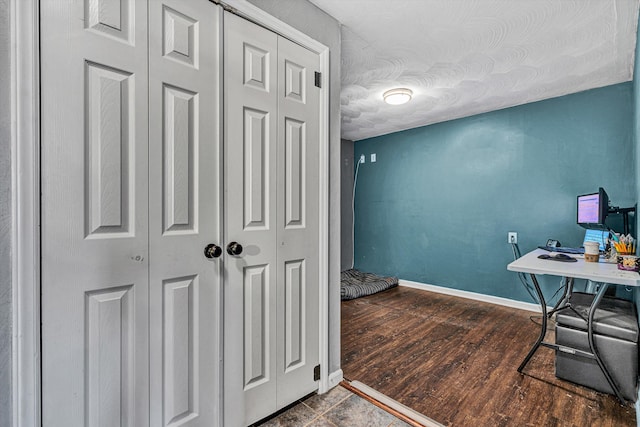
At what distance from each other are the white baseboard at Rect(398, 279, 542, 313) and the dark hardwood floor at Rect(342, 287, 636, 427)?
107mm

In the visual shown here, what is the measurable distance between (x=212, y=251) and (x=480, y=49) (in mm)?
2333

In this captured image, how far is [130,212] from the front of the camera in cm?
109

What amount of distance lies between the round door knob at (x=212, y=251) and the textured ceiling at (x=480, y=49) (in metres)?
1.47

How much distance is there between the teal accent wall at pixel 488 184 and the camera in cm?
286

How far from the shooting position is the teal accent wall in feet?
9.38

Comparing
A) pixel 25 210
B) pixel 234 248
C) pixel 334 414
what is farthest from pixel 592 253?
pixel 25 210

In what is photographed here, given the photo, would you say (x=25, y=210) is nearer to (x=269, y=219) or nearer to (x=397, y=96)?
(x=269, y=219)

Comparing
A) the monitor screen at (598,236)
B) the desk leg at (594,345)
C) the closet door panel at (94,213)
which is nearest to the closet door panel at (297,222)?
the closet door panel at (94,213)

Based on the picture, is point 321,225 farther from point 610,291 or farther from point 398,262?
point 398,262

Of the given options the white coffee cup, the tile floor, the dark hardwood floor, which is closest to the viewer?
the tile floor

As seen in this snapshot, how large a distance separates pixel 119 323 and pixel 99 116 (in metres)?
0.72

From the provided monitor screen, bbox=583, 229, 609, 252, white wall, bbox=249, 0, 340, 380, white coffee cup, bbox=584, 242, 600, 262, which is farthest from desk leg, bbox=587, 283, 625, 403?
white wall, bbox=249, 0, 340, 380

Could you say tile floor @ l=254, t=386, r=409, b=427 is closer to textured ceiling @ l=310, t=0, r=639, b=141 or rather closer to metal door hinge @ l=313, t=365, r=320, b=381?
metal door hinge @ l=313, t=365, r=320, b=381

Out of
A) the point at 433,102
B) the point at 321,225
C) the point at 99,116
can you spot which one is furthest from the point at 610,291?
the point at 99,116
